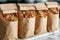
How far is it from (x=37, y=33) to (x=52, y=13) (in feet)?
0.98

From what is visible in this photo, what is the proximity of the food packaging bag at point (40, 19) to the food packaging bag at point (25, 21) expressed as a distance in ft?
0.27

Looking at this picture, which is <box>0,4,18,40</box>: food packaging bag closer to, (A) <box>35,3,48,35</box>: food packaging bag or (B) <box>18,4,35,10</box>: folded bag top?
(B) <box>18,4,35,10</box>: folded bag top

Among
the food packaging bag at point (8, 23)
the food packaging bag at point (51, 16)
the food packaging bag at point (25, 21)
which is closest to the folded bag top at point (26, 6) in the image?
the food packaging bag at point (25, 21)

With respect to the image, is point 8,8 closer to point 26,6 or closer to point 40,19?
point 26,6

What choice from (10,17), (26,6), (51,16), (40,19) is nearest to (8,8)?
(10,17)

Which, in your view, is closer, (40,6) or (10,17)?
(10,17)

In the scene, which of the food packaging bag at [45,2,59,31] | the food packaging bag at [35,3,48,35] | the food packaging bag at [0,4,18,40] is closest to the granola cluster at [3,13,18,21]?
the food packaging bag at [0,4,18,40]

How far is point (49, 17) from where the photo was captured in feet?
4.96

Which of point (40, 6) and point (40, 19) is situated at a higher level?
point (40, 6)

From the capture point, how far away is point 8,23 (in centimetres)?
114

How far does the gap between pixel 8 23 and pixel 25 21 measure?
0.62 feet

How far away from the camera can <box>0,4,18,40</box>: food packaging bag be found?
114cm

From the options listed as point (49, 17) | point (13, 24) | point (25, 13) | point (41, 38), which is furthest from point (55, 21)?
point (13, 24)

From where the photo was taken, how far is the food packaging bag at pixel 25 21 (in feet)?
4.15
